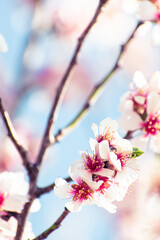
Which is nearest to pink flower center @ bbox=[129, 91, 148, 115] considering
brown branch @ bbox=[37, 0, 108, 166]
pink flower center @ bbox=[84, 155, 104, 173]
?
brown branch @ bbox=[37, 0, 108, 166]

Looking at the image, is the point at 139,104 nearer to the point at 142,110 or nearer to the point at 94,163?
the point at 142,110

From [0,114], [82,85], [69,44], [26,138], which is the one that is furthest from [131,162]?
[82,85]

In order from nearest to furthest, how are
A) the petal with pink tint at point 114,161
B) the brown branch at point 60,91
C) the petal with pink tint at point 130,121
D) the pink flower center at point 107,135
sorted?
the petal with pink tint at point 114,161 < the pink flower center at point 107,135 < the brown branch at point 60,91 < the petal with pink tint at point 130,121

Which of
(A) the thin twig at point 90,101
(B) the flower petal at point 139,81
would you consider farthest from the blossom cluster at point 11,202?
(B) the flower petal at point 139,81

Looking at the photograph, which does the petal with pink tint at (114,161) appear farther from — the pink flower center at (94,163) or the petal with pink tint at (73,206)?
the petal with pink tint at (73,206)

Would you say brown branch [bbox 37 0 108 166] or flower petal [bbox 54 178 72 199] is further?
brown branch [bbox 37 0 108 166]

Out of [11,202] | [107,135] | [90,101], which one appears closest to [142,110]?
[90,101]

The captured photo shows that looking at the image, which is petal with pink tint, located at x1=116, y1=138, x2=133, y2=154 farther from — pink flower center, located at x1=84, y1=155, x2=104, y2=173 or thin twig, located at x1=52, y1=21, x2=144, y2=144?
thin twig, located at x1=52, y1=21, x2=144, y2=144
